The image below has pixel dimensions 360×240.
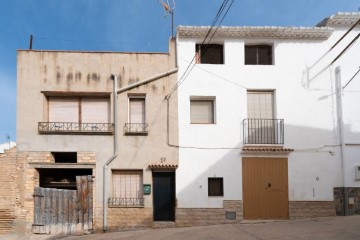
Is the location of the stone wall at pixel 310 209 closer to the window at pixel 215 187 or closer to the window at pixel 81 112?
the window at pixel 215 187

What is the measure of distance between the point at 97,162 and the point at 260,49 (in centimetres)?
741

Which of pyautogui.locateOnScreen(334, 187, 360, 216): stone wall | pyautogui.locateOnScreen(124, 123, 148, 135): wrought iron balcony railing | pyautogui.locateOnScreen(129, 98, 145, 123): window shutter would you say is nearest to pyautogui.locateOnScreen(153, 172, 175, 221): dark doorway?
pyautogui.locateOnScreen(124, 123, 148, 135): wrought iron balcony railing

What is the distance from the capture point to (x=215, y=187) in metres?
14.2

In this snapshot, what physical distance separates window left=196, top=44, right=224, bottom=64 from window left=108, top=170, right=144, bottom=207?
15.8ft

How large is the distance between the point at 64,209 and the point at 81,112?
11.4 ft

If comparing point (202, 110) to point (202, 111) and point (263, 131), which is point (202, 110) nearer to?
point (202, 111)

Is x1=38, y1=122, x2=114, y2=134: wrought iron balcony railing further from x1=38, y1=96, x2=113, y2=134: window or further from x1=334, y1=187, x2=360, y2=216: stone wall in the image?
x1=334, y1=187, x2=360, y2=216: stone wall

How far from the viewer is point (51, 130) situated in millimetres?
14055

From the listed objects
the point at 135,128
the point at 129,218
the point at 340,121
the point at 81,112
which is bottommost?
the point at 129,218

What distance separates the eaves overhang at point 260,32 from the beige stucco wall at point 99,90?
1240 mm

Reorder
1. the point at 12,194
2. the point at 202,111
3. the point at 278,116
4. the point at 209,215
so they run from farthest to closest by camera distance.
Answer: the point at 202,111 < the point at 278,116 < the point at 209,215 < the point at 12,194

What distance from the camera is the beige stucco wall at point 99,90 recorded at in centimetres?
1403

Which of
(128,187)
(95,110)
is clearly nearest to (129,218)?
(128,187)

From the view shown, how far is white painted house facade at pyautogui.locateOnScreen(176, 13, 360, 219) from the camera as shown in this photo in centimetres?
1421
